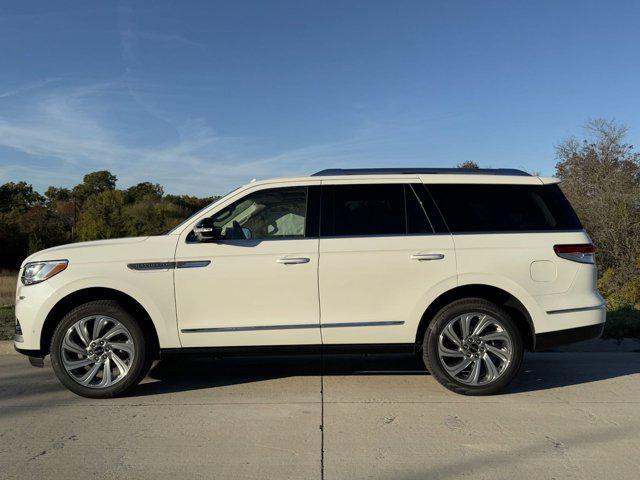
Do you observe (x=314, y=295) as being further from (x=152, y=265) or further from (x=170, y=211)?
(x=170, y=211)

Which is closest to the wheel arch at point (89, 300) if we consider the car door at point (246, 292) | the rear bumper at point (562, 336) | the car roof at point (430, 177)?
the car door at point (246, 292)

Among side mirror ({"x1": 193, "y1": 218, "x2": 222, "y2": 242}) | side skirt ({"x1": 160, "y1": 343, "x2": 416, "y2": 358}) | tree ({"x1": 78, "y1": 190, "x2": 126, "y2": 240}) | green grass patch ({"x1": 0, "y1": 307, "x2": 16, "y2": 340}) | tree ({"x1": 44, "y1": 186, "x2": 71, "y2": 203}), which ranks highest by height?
tree ({"x1": 44, "y1": 186, "x2": 71, "y2": 203})

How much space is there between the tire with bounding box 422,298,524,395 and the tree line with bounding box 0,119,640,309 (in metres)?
5.47

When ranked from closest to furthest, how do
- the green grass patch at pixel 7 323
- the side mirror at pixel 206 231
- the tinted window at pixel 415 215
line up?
the side mirror at pixel 206 231
the tinted window at pixel 415 215
the green grass patch at pixel 7 323

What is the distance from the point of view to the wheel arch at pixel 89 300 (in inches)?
197

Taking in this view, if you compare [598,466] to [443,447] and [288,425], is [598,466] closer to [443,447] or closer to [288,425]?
[443,447]

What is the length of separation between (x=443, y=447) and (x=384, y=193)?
7.72ft

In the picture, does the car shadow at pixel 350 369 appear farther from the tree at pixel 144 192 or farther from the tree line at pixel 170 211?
the tree at pixel 144 192

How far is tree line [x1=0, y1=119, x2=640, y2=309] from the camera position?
15523mm

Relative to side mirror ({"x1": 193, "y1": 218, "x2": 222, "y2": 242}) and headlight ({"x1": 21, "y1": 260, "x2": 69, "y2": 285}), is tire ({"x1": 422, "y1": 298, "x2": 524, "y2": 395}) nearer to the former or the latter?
side mirror ({"x1": 193, "y1": 218, "x2": 222, "y2": 242})

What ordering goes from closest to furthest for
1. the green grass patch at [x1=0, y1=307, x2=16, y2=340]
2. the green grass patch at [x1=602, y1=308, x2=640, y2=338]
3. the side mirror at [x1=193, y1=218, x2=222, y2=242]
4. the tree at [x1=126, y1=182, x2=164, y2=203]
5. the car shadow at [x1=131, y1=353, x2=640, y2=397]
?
the side mirror at [x1=193, y1=218, x2=222, y2=242], the car shadow at [x1=131, y1=353, x2=640, y2=397], the green grass patch at [x1=602, y1=308, x2=640, y2=338], the green grass patch at [x1=0, y1=307, x2=16, y2=340], the tree at [x1=126, y1=182, x2=164, y2=203]

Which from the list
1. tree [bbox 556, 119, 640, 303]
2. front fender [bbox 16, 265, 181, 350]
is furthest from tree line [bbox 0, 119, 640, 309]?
front fender [bbox 16, 265, 181, 350]

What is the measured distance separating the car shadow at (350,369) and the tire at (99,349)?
0.34 m

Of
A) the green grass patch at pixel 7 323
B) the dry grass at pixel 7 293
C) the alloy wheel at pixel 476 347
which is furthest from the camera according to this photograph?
the dry grass at pixel 7 293
